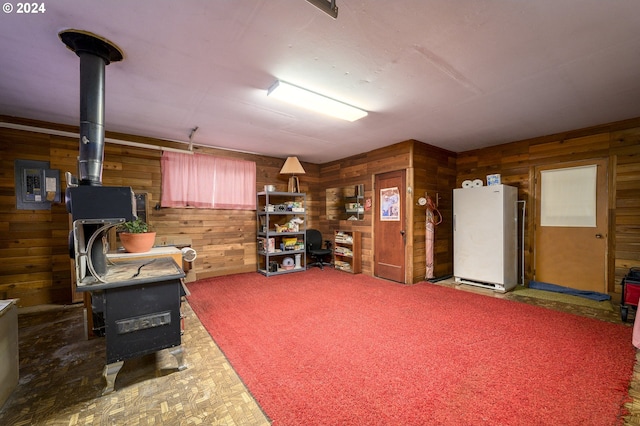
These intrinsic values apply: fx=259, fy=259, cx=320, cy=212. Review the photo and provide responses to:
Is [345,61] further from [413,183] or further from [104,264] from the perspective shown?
[413,183]

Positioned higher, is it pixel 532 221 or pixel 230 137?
pixel 230 137

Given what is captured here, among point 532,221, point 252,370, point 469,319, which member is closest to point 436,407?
point 252,370

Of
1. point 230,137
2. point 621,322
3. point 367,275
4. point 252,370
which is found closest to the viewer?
point 252,370

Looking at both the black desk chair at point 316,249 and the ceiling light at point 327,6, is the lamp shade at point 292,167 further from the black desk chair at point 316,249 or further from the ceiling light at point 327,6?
the ceiling light at point 327,6

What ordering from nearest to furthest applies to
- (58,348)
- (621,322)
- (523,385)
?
1. (523,385)
2. (58,348)
3. (621,322)

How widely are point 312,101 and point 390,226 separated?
2836 mm

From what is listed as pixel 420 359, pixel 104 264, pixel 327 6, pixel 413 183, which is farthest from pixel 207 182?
pixel 420 359

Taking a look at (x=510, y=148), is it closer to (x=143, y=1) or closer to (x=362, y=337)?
(x=362, y=337)

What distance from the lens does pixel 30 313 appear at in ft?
10.7

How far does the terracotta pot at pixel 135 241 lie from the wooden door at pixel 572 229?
18.8ft

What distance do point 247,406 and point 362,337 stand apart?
125 centimetres

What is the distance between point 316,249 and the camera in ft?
18.9

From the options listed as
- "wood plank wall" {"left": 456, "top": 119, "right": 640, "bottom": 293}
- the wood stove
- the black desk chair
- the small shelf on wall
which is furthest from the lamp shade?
"wood plank wall" {"left": 456, "top": 119, "right": 640, "bottom": 293}

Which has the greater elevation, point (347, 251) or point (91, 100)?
point (91, 100)
